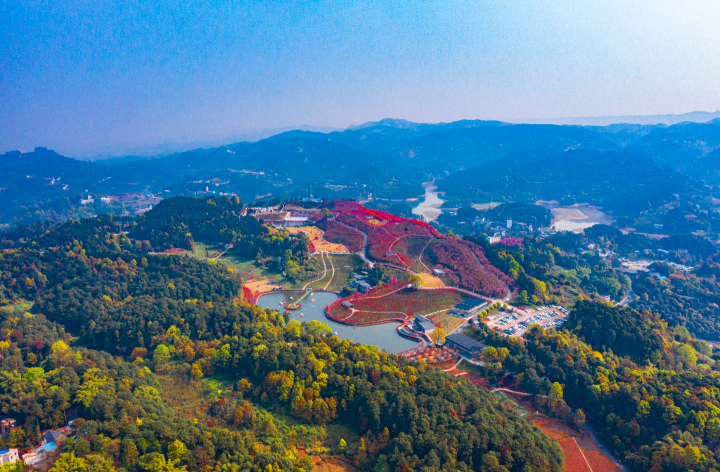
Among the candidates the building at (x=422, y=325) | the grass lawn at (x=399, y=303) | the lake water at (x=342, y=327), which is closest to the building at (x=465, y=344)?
the building at (x=422, y=325)

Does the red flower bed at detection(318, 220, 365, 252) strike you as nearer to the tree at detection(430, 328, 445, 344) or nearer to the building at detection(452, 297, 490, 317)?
the building at detection(452, 297, 490, 317)

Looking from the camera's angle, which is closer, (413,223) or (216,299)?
(216,299)

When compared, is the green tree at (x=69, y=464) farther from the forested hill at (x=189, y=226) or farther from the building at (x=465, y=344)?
the forested hill at (x=189, y=226)

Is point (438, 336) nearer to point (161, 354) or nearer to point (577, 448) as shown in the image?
point (577, 448)

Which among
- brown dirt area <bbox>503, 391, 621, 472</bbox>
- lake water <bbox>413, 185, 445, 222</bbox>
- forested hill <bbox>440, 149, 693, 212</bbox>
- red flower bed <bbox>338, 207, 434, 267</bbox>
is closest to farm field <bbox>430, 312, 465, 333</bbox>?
brown dirt area <bbox>503, 391, 621, 472</bbox>

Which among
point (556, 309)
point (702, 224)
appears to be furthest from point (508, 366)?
point (702, 224)

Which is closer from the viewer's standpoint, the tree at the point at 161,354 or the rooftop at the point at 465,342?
the tree at the point at 161,354

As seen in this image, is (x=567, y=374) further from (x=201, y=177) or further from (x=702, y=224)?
(x=201, y=177)
